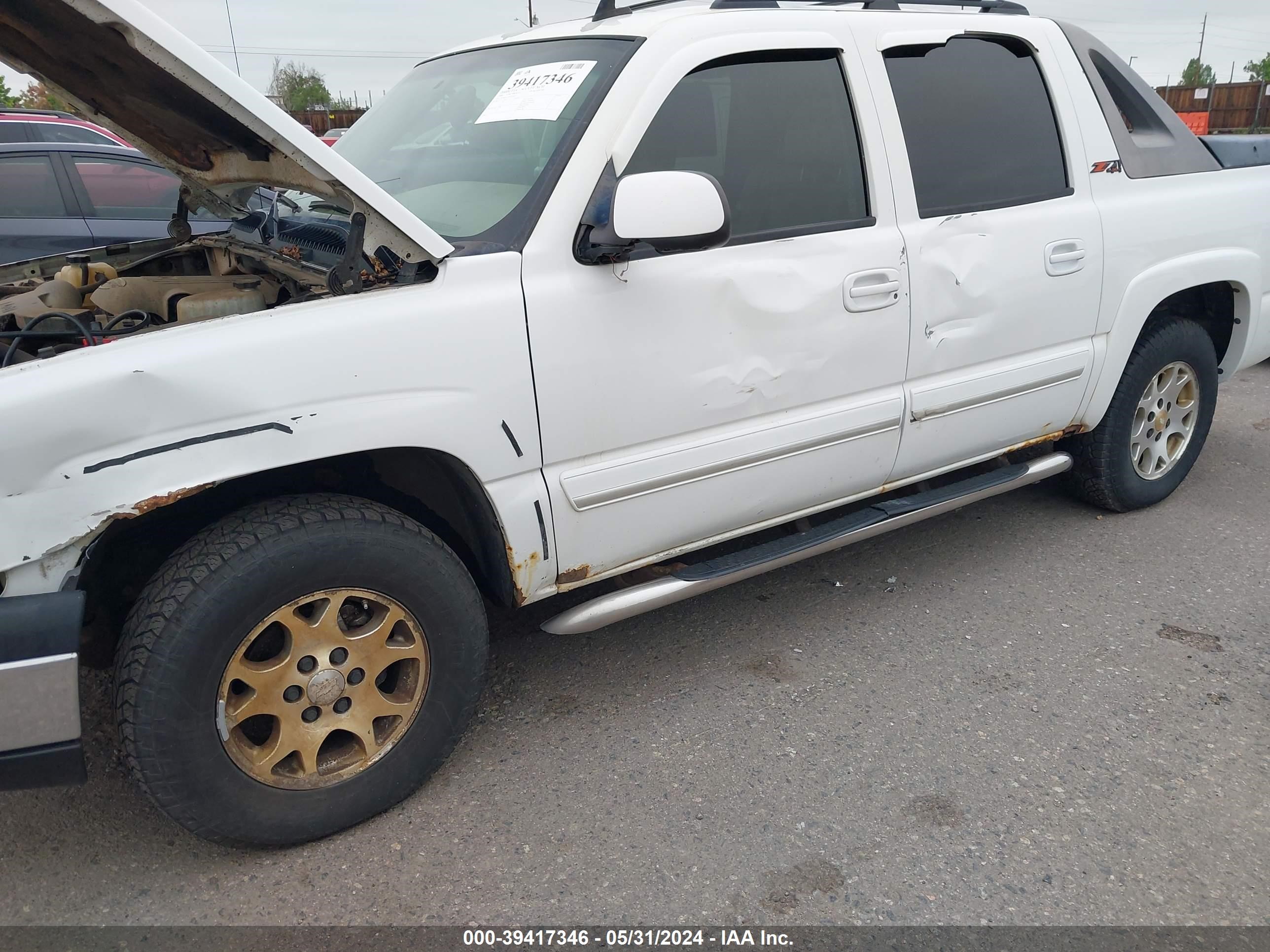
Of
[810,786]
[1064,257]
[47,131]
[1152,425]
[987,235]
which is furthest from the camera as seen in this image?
[47,131]

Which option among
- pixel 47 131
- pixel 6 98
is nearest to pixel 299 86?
pixel 6 98

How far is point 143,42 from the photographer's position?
74.9 inches

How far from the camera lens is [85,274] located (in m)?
3.17

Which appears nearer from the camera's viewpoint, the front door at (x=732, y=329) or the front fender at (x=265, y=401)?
the front fender at (x=265, y=401)

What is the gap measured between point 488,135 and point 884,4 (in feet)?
4.64

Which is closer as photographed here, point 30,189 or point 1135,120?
point 1135,120

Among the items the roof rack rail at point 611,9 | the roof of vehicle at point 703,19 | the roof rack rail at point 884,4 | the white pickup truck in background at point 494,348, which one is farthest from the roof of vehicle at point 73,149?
the roof rack rail at point 884,4

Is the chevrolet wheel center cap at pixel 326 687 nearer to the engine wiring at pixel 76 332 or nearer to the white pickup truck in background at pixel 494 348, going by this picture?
the white pickup truck in background at pixel 494 348

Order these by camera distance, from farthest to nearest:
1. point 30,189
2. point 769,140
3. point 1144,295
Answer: point 30,189
point 1144,295
point 769,140

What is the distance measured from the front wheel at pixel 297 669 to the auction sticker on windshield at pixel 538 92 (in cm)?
116

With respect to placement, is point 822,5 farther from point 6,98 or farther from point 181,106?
point 6,98

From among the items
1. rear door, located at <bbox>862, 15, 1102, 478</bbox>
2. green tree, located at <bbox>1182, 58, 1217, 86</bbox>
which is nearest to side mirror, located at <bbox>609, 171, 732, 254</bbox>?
rear door, located at <bbox>862, 15, 1102, 478</bbox>

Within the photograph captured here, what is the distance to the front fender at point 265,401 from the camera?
1.88 metres

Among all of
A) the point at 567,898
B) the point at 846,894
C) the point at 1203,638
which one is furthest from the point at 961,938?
the point at 1203,638
